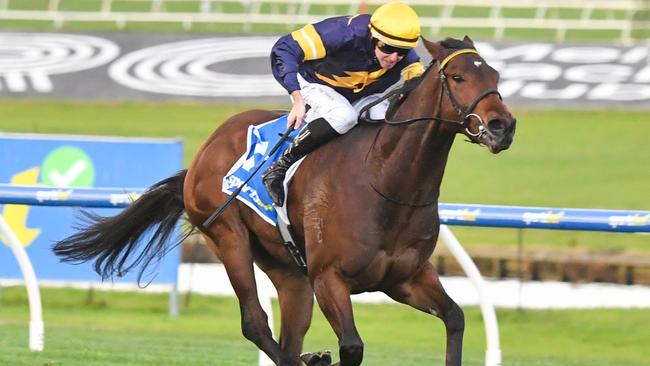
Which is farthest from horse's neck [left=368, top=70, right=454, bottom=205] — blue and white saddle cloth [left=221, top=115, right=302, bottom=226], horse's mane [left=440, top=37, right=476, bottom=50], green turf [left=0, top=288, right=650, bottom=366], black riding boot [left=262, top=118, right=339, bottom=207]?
green turf [left=0, top=288, right=650, bottom=366]

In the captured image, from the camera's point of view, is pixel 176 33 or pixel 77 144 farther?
pixel 176 33

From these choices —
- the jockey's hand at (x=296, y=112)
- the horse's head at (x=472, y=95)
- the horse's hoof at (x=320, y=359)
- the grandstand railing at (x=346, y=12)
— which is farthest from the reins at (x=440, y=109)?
the grandstand railing at (x=346, y=12)

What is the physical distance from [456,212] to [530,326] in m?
3.45

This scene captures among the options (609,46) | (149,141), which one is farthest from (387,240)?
(609,46)

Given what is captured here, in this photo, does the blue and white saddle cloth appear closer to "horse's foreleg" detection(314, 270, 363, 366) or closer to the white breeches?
the white breeches

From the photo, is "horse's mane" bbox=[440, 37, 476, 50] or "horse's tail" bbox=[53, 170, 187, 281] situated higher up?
"horse's mane" bbox=[440, 37, 476, 50]

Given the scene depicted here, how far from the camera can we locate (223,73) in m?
18.5

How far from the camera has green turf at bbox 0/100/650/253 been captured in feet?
45.8

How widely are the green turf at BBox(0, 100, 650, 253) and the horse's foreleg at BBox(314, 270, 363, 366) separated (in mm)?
7218

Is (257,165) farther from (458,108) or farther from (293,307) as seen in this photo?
(458,108)

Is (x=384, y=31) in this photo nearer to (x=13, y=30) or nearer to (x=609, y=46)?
(x=609, y=46)

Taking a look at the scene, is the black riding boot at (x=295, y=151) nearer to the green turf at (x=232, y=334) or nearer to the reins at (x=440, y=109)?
the reins at (x=440, y=109)

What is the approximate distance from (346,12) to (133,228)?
19262mm

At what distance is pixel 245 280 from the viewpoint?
5.67m
